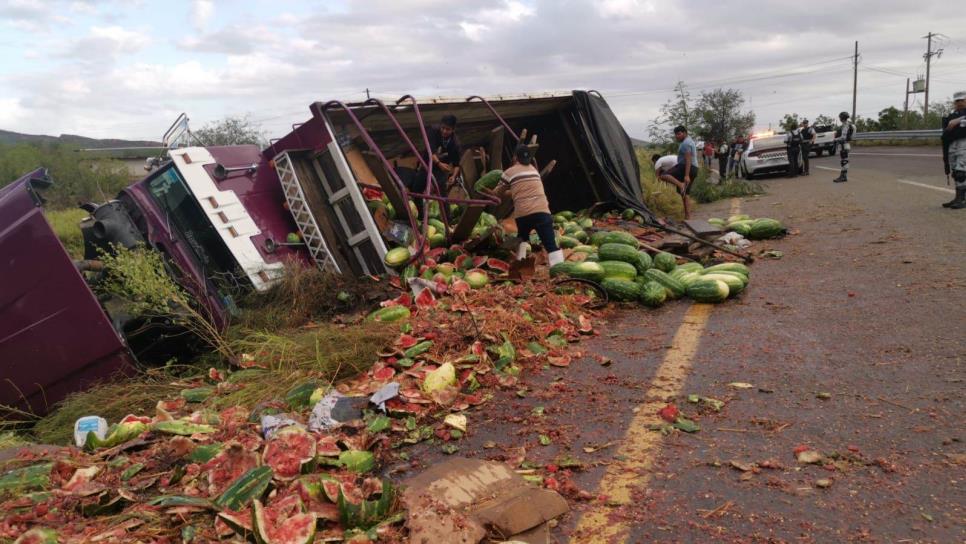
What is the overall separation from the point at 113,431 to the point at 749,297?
596cm

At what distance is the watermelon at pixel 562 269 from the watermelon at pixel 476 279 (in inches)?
31.2

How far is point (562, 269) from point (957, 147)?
8.05m

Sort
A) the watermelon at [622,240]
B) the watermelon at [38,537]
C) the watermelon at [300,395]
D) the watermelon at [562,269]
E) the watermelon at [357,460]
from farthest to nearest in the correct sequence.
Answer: the watermelon at [622,240] → the watermelon at [562,269] → the watermelon at [300,395] → the watermelon at [357,460] → the watermelon at [38,537]

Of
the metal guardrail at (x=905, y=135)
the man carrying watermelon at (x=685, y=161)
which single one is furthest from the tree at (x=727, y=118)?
the man carrying watermelon at (x=685, y=161)

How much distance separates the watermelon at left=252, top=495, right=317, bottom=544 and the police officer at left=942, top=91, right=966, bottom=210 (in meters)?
11.6

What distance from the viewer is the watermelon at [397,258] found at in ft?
25.2

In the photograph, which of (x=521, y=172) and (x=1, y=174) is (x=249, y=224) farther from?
(x=1, y=174)

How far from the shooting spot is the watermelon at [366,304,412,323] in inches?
240

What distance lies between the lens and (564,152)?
12.5 meters

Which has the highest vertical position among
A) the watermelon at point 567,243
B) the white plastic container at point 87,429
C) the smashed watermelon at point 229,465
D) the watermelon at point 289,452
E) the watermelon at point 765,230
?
the white plastic container at point 87,429

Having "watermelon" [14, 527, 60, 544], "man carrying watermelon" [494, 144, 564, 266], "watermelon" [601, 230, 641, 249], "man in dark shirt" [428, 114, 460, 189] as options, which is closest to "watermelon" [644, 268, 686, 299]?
"watermelon" [601, 230, 641, 249]

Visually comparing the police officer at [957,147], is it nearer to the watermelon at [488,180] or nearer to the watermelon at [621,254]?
the watermelon at [621,254]

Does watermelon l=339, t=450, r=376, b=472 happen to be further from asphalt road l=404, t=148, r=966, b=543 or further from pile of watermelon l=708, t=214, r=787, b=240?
pile of watermelon l=708, t=214, r=787, b=240

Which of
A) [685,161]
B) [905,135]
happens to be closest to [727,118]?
[905,135]
